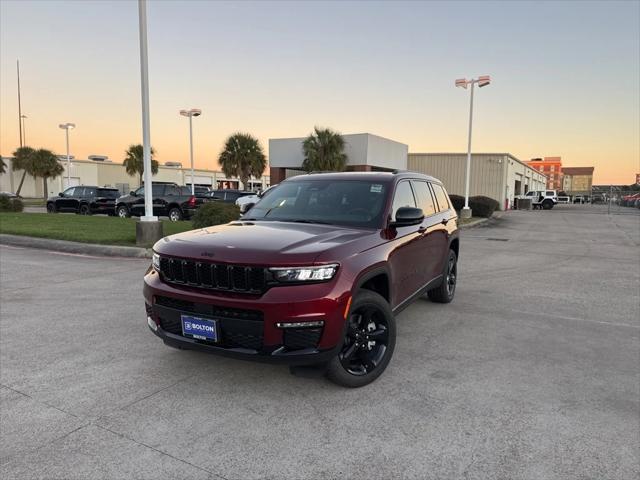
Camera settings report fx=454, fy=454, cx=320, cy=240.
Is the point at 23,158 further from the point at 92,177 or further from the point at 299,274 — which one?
the point at 299,274

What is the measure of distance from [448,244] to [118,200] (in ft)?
66.8

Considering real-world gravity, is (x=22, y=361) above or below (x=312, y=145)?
below

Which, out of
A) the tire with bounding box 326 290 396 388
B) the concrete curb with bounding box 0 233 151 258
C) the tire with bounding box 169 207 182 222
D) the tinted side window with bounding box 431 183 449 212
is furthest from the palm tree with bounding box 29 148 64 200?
the tire with bounding box 326 290 396 388

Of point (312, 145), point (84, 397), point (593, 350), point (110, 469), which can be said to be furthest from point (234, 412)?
point (312, 145)

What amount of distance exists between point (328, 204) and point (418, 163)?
41.2 meters

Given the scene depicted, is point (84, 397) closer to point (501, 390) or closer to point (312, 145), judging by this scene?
point (501, 390)

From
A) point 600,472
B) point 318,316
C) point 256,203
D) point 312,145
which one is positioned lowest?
point 600,472

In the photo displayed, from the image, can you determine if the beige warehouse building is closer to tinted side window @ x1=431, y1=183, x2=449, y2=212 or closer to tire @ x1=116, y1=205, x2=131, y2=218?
tire @ x1=116, y1=205, x2=131, y2=218

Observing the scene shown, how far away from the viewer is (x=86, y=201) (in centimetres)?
2423

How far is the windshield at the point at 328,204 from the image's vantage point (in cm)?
442

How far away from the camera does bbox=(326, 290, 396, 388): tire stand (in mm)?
3582

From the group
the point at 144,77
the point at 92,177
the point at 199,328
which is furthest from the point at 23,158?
the point at 199,328

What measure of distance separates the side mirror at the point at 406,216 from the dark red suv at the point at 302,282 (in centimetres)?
1

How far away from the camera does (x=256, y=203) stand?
5.27 m
